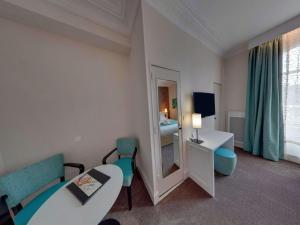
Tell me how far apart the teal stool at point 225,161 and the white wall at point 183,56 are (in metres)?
0.69

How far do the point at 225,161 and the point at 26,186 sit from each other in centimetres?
291

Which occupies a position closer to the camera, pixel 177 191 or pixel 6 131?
pixel 6 131

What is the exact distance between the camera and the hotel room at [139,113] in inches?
49.6

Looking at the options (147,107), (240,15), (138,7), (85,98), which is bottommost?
(147,107)

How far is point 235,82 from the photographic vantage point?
3139mm

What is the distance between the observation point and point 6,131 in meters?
1.33

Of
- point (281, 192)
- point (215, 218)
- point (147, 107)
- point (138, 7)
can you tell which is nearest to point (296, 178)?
point (281, 192)

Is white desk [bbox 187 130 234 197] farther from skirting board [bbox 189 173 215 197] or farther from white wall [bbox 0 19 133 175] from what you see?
white wall [bbox 0 19 133 175]

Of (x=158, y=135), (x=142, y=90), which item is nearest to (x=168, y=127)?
(x=158, y=135)

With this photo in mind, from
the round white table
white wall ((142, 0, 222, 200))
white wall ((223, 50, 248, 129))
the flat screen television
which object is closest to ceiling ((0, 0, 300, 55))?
white wall ((142, 0, 222, 200))

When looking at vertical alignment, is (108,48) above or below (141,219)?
above

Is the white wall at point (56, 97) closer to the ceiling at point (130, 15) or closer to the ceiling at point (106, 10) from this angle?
the ceiling at point (130, 15)

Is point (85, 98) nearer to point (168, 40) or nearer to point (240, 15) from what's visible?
point (168, 40)

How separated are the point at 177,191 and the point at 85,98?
2209 mm
